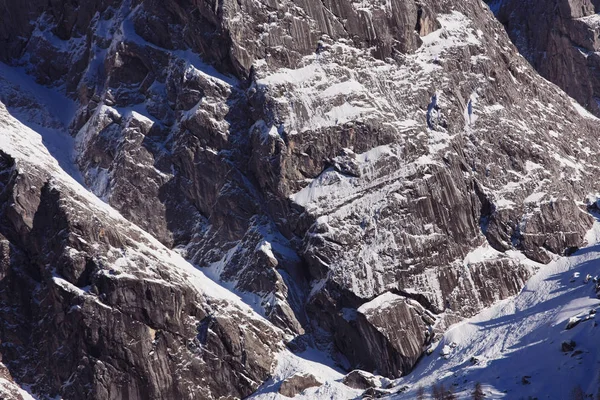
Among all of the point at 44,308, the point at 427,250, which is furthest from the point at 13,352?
the point at 427,250

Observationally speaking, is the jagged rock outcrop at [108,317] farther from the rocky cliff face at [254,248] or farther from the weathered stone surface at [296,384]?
the weathered stone surface at [296,384]

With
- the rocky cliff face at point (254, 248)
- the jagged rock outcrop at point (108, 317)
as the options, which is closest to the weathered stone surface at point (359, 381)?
the rocky cliff face at point (254, 248)

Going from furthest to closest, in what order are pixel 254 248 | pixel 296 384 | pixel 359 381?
pixel 254 248, pixel 359 381, pixel 296 384

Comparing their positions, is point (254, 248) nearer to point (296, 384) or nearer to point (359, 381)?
point (296, 384)

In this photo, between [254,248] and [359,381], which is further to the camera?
[254,248]

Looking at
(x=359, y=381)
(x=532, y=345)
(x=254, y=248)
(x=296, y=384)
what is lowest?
(x=532, y=345)

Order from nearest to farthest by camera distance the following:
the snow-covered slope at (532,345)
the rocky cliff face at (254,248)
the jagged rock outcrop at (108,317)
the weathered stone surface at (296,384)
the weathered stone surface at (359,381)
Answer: the snow-covered slope at (532,345) → the jagged rock outcrop at (108,317) → the weathered stone surface at (296,384) → the rocky cliff face at (254,248) → the weathered stone surface at (359,381)

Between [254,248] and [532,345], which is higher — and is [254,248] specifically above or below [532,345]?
above

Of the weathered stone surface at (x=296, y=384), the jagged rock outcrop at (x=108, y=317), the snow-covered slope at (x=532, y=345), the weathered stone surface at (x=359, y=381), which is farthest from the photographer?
the weathered stone surface at (x=359, y=381)

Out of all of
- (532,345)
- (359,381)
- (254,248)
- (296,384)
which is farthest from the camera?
(254,248)

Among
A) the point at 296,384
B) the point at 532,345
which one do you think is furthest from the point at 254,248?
the point at 532,345

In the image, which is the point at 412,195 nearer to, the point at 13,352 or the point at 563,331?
the point at 563,331
